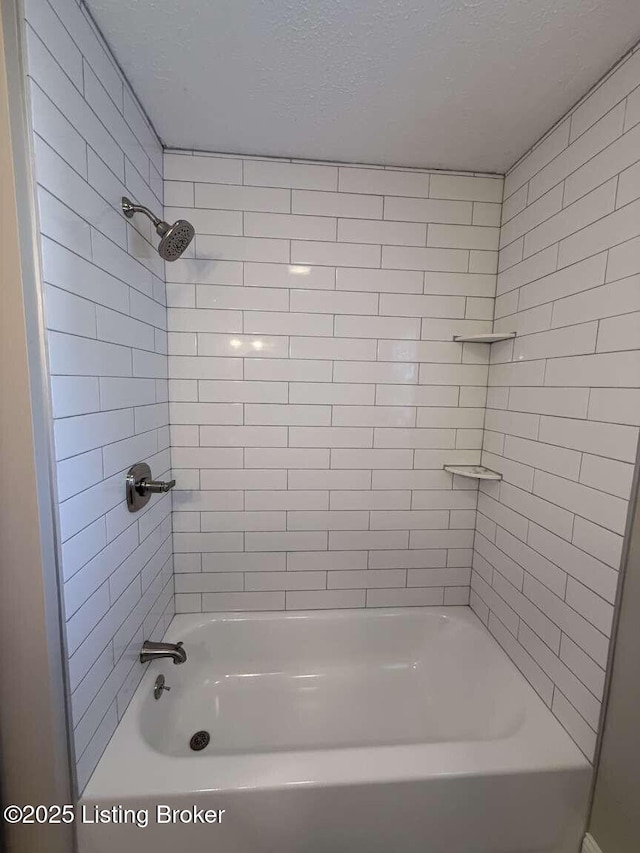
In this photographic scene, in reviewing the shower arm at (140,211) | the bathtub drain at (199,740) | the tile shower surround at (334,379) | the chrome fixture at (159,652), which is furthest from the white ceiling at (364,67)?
the bathtub drain at (199,740)

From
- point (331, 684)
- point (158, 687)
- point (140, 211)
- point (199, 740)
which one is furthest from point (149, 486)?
point (331, 684)

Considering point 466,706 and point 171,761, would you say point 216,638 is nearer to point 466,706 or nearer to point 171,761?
point 171,761

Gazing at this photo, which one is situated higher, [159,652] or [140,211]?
[140,211]

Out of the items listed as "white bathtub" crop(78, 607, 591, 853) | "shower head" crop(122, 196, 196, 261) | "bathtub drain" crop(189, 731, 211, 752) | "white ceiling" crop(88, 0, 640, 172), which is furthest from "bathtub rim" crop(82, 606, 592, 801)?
"white ceiling" crop(88, 0, 640, 172)

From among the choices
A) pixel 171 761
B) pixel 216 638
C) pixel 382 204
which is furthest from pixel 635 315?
pixel 216 638

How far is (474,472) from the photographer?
1.40 metres

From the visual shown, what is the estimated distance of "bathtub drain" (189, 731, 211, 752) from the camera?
1.24 metres

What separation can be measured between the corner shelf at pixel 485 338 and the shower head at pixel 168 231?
105 centimetres

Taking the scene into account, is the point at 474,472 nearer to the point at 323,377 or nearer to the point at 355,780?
the point at 323,377

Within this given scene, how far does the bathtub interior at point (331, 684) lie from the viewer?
1.26 m

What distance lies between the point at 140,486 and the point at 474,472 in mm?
1249

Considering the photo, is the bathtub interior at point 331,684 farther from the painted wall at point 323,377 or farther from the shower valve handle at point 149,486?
the shower valve handle at point 149,486

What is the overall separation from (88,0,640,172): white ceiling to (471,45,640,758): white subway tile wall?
0.14 m

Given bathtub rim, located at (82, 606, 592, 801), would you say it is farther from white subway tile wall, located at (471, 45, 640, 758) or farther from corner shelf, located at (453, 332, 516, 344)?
corner shelf, located at (453, 332, 516, 344)
